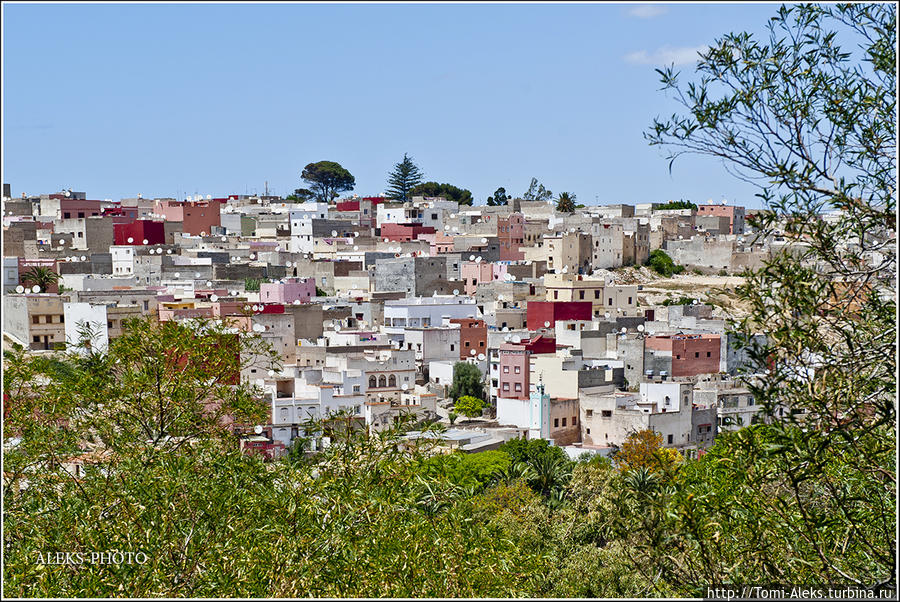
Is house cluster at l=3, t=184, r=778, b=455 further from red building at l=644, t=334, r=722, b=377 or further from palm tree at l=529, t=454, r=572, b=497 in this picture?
palm tree at l=529, t=454, r=572, b=497

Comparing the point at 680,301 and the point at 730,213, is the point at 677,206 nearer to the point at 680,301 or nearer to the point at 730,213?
the point at 730,213

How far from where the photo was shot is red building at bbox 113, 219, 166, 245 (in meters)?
36.4

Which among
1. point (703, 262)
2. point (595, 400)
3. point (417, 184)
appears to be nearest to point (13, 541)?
→ point (595, 400)

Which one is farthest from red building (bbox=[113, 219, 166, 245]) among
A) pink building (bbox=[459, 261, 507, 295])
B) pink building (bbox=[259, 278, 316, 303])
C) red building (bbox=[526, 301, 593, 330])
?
red building (bbox=[526, 301, 593, 330])

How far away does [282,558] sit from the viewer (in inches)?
153

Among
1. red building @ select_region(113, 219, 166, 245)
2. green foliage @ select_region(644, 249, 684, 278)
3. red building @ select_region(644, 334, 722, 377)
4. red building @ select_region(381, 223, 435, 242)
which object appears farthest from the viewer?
red building @ select_region(381, 223, 435, 242)

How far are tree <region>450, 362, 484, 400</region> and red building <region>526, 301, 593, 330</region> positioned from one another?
4.91 metres

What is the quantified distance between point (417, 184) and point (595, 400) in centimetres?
3673

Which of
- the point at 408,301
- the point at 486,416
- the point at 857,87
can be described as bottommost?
the point at 486,416

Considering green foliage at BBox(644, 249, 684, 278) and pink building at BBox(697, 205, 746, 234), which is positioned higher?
pink building at BBox(697, 205, 746, 234)

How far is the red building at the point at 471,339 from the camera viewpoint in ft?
86.1

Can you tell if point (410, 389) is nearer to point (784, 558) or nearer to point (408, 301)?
point (408, 301)

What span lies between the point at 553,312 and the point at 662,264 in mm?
13070

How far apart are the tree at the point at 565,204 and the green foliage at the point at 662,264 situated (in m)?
8.95
